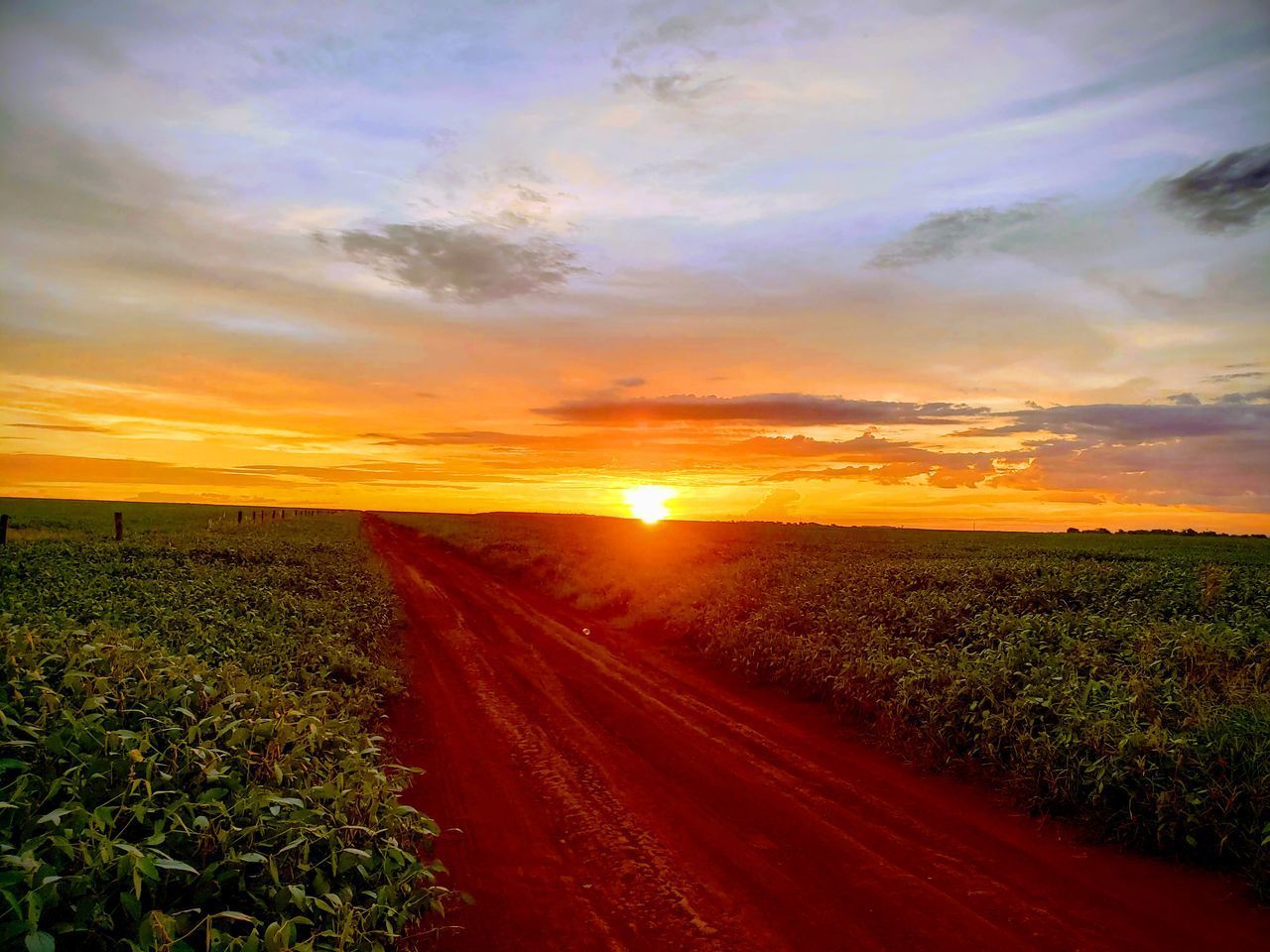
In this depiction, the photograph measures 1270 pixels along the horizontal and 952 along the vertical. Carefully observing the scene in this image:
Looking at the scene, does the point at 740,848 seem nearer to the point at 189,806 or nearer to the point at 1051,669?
the point at 189,806

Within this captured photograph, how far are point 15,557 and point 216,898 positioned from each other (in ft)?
63.7

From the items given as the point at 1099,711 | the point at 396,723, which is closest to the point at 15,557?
the point at 396,723

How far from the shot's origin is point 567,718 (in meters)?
10.8

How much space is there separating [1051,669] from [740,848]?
5.72m

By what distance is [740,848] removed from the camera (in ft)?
22.7

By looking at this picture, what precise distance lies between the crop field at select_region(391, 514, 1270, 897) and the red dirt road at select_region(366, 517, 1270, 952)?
57 centimetres

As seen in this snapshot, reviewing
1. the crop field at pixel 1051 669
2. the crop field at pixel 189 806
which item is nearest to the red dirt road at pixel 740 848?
the crop field at pixel 1051 669

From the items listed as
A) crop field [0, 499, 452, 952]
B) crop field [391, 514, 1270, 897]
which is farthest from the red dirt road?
crop field [0, 499, 452, 952]

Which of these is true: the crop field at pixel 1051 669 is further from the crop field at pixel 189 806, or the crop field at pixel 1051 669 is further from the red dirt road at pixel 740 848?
the crop field at pixel 189 806

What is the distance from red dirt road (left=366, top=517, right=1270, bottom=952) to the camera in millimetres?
5727

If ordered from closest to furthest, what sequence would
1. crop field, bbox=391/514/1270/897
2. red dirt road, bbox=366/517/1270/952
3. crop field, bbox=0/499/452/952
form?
crop field, bbox=0/499/452/952
red dirt road, bbox=366/517/1270/952
crop field, bbox=391/514/1270/897

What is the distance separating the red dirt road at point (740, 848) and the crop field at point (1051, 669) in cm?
57

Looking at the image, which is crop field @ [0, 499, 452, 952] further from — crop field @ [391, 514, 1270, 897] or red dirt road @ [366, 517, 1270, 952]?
crop field @ [391, 514, 1270, 897]

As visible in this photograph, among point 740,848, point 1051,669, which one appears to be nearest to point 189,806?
point 740,848
